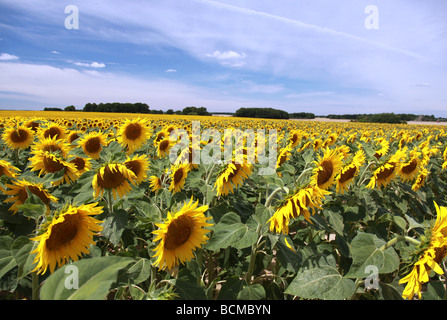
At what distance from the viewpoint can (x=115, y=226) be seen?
2.03 metres

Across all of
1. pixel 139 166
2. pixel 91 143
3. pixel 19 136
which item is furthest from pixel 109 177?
A: pixel 19 136

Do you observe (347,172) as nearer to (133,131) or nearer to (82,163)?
(82,163)

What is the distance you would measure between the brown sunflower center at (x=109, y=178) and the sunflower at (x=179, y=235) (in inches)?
31.5

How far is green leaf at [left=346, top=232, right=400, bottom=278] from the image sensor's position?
169cm

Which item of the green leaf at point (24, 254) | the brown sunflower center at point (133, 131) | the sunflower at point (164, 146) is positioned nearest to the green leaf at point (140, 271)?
the green leaf at point (24, 254)

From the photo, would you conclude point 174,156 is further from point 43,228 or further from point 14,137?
point 14,137

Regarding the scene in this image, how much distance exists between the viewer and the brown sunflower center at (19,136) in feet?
15.8

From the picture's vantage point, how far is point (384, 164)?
319cm

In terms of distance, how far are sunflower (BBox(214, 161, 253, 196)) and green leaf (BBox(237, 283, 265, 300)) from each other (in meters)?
0.89

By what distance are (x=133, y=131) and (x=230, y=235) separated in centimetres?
408

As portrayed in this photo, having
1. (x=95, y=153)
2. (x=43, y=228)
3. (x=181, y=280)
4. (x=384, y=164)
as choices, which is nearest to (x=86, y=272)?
(x=43, y=228)

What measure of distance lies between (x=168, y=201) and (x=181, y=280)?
89cm

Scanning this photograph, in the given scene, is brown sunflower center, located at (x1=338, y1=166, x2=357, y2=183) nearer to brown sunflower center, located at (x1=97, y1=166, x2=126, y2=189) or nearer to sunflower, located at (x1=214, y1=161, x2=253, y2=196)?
sunflower, located at (x1=214, y1=161, x2=253, y2=196)
